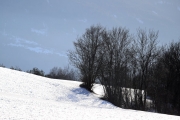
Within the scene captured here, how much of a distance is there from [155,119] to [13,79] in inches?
796

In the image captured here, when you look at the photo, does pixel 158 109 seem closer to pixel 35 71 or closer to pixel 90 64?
pixel 90 64

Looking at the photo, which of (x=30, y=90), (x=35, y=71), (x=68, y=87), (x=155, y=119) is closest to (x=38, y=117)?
(x=155, y=119)

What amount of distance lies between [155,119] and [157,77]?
26278mm

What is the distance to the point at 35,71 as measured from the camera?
178 ft

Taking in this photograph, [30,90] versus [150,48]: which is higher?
[150,48]

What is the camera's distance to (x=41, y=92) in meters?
28.0

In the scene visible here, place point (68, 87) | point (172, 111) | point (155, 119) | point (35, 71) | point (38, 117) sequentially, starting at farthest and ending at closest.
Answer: point (35, 71) → point (68, 87) → point (172, 111) → point (155, 119) → point (38, 117)

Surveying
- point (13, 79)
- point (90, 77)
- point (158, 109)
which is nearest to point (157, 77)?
point (158, 109)

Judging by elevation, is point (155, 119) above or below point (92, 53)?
below

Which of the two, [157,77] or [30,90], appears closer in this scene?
[30,90]

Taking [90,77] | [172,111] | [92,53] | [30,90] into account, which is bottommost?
[172,111]

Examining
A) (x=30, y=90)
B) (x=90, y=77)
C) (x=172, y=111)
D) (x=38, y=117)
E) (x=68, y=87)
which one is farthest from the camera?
(x=90, y=77)

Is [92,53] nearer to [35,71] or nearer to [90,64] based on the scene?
[90,64]

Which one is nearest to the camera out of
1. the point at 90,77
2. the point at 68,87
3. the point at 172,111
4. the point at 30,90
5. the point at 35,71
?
the point at 30,90
